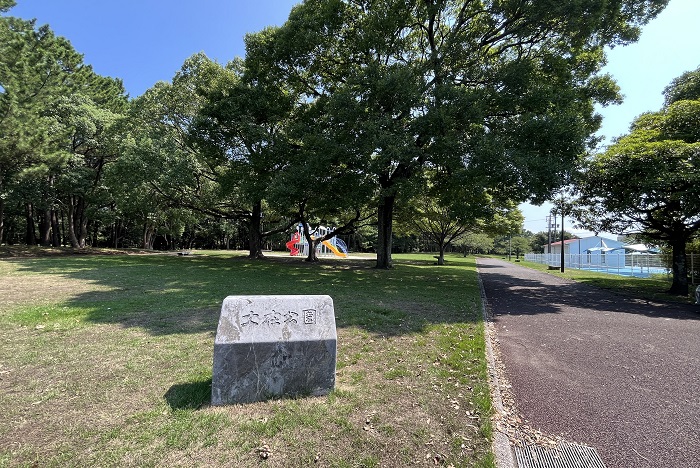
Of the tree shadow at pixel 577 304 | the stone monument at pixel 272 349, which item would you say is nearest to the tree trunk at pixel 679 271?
the tree shadow at pixel 577 304

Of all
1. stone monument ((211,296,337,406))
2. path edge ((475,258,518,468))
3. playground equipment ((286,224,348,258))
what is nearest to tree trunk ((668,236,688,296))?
path edge ((475,258,518,468))

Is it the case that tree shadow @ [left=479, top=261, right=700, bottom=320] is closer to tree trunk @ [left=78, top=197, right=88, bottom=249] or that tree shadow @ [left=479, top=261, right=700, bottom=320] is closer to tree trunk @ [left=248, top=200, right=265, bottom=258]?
tree trunk @ [left=248, top=200, right=265, bottom=258]

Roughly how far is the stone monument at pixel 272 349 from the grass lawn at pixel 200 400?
147mm

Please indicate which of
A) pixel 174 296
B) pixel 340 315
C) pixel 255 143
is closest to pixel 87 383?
pixel 340 315

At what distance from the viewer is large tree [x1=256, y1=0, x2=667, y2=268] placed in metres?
11.4

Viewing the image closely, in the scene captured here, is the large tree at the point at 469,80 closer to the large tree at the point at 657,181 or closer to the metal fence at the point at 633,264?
the large tree at the point at 657,181

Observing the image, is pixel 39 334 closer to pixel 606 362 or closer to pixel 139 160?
pixel 606 362

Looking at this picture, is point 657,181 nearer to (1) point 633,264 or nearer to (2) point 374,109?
(2) point 374,109

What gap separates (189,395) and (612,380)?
499 cm

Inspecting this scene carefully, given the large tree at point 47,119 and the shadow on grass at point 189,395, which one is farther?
the large tree at point 47,119

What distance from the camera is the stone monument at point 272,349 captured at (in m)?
3.18

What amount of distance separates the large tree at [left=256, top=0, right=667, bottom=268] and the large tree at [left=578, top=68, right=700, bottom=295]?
1.75 metres

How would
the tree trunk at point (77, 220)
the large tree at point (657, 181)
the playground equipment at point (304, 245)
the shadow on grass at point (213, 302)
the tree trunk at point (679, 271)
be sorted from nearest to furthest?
the shadow on grass at point (213, 302) → the large tree at point (657, 181) → the tree trunk at point (679, 271) → the tree trunk at point (77, 220) → the playground equipment at point (304, 245)

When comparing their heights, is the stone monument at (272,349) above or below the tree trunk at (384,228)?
below
